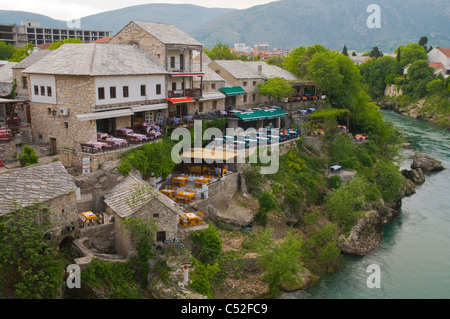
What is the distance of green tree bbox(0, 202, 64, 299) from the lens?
19781 millimetres

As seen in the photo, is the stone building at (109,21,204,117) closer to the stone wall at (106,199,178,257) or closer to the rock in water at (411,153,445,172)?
the stone wall at (106,199,178,257)

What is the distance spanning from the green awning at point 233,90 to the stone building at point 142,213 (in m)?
25.8

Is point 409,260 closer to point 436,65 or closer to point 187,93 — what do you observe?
point 187,93

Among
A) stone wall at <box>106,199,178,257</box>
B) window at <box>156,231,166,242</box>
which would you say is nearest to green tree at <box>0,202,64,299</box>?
stone wall at <box>106,199,178,257</box>

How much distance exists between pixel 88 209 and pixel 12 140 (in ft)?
37.1

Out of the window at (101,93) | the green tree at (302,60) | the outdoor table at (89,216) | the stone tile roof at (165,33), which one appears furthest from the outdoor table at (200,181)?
the green tree at (302,60)

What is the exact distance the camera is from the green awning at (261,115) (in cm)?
4715

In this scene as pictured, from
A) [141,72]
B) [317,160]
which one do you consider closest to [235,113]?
[317,160]

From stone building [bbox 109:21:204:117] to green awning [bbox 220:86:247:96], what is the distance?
5.25 meters

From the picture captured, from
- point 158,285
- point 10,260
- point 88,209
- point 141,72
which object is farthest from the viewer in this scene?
point 141,72

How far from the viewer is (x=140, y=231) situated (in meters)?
24.8

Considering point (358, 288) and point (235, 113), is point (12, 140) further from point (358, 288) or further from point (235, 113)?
point (358, 288)

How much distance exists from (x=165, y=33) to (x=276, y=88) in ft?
55.3

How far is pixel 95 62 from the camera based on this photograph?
34.5 m
